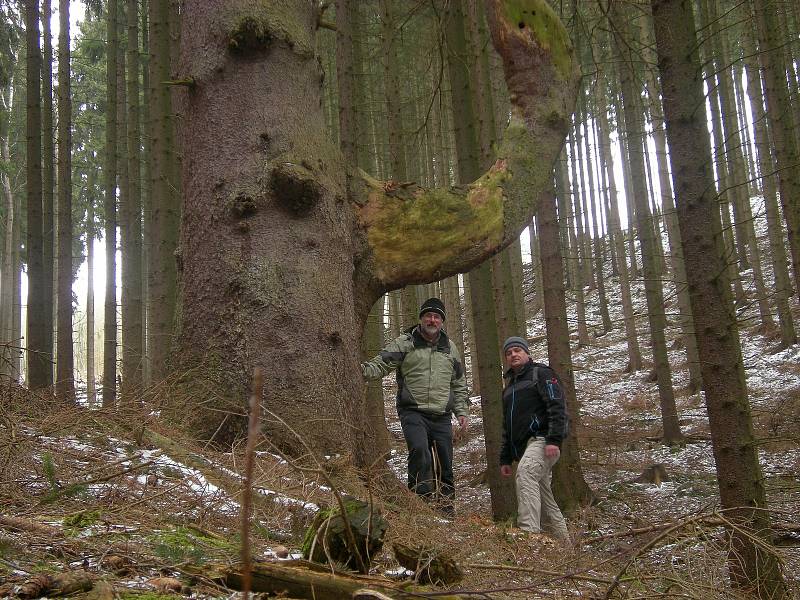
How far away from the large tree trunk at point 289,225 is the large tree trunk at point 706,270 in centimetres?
113

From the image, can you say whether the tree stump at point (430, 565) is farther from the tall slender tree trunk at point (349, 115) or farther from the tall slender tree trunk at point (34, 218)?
the tall slender tree trunk at point (34, 218)

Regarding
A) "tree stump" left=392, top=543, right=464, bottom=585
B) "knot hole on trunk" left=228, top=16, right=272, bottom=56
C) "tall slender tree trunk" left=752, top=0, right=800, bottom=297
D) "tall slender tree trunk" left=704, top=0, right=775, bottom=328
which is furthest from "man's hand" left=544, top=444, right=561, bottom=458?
"tall slender tree trunk" left=704, top=0, right=775, bottom=328

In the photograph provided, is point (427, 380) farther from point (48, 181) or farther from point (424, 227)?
point (48, 181)

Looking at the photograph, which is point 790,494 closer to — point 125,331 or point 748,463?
point 748,463

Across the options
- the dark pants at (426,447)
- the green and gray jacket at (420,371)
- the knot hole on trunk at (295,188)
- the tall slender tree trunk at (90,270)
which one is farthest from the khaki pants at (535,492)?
the tall slender tree trunk at (90,270)

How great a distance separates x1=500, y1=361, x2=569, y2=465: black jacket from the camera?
16.9 ft

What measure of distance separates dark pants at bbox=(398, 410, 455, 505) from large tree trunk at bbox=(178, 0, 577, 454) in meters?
1.39

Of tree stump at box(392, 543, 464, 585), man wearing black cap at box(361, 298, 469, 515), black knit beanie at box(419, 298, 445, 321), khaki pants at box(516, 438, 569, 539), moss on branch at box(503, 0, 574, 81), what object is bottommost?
khaki pants at box(516, 438, 569, 539)

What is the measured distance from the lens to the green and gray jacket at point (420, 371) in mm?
5664

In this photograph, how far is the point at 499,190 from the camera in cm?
490

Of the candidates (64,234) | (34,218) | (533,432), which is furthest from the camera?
(64,234)

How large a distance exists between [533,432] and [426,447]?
2.96 ft

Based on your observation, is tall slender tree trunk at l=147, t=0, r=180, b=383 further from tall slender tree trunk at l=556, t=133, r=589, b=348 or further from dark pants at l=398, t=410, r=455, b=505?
tall slender tree trunk at l=556, t=133, r=589, b=348

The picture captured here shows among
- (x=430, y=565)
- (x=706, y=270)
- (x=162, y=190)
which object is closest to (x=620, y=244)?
(x=162, y=190)
